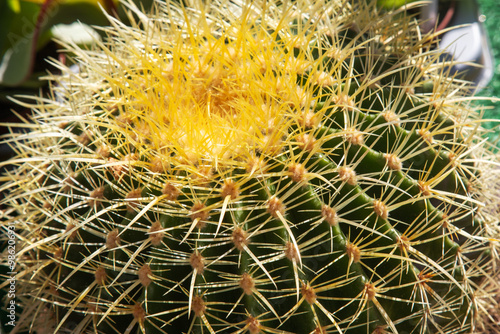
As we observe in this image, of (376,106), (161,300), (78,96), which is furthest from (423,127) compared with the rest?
(78,96)

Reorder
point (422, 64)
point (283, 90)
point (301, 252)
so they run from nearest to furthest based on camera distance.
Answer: point (301, 252), point (283, 90), point (422, 64)

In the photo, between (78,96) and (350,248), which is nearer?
(350,248)

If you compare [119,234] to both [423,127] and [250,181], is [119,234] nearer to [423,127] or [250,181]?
[250,181]

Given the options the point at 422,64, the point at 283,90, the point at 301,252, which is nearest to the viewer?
the point at 301,252

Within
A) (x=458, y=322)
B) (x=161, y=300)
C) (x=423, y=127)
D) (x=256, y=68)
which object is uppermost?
(x=256, y=68)

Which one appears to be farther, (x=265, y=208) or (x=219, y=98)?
(x=219, y=98)

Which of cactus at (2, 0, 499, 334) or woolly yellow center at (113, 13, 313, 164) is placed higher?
woolly yellow center at (113, 13, 313, 164)

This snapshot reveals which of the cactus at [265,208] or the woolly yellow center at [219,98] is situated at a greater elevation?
the woolly yellow center at [219,98]

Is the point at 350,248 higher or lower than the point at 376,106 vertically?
lower
